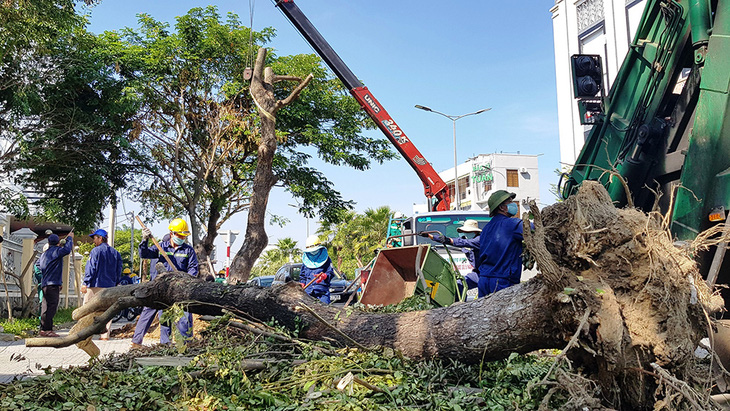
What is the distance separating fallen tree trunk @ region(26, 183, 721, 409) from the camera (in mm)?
2795

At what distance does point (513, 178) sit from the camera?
154 feet

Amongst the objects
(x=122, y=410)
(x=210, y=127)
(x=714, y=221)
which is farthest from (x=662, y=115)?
(x=210, y=127)

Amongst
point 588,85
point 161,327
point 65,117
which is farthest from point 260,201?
point 65,117

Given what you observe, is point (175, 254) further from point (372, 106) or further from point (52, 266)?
point (372, 106)

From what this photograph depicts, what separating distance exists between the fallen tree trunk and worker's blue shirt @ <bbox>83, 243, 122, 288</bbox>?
6.68 m

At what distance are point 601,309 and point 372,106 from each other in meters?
10.1

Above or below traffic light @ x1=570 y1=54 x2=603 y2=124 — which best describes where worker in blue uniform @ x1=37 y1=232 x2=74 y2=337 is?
below

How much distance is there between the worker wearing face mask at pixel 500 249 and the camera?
5.17 m

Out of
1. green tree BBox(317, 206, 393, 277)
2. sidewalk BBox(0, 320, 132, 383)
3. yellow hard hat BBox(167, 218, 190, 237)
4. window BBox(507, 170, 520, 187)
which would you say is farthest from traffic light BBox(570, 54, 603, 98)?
window BBox(507, 170, 520, 187)

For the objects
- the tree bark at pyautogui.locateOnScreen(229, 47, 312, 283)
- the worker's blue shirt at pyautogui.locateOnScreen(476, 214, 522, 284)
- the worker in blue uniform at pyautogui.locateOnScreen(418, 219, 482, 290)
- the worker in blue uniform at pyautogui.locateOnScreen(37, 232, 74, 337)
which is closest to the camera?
the worker's blue shirt at pyautogui.locateOnScreen(476, 214, 522, 284)

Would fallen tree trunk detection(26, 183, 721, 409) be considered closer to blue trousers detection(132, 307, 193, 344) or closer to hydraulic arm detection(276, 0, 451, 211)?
blue trousers detection(132, 307, 193, 344)

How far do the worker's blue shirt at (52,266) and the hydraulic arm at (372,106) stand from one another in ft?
21.5

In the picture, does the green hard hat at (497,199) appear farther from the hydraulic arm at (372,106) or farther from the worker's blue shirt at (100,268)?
the hydraulic arm at (372,106)

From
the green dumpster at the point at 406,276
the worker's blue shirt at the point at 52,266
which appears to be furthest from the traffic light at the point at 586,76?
the worker's blue shirt at the point at 52,266
